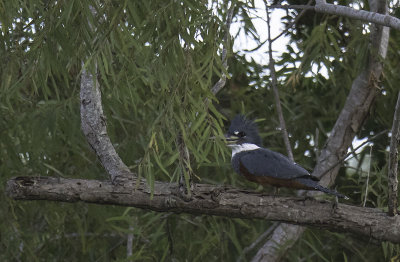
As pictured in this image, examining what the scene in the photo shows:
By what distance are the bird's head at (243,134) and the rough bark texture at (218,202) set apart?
2.25 feet

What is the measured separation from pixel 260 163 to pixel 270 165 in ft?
0.16

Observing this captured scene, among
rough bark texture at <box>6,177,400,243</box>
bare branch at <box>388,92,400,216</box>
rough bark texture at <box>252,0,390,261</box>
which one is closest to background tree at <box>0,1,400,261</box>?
rough bark texture at <box>252,0,390,261</box>

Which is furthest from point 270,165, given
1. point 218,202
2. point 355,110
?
point 355,110

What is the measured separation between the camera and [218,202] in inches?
107

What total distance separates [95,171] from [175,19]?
6.29ft

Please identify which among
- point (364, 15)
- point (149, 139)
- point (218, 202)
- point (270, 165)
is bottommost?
point (218, 202)

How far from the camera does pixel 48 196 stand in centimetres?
274

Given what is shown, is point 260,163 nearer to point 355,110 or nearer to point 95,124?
point 95,124

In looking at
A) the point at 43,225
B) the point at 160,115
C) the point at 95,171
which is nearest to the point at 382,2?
the point at 95,171

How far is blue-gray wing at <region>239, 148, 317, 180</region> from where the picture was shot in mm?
3025

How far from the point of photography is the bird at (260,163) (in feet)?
9.88

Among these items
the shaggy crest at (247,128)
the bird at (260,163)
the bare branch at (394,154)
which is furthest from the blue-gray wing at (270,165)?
the bare branch at (394,154)

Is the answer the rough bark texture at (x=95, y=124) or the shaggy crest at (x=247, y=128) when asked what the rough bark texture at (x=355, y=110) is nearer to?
the shaggy crest at (x=247, y=128)

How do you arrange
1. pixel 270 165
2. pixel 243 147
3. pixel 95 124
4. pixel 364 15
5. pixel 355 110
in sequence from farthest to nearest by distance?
pixel 355 110
pixel 243 147
pixel 270 165
pixel 95 124
pixel 364 15
